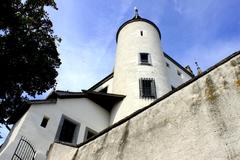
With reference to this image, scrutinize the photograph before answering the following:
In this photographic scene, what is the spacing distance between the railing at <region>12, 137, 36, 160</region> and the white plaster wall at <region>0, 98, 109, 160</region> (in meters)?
0.21

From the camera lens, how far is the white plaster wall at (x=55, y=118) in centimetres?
1167

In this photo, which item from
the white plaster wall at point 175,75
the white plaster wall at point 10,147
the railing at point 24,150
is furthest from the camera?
the white plaster wall at point 175,75

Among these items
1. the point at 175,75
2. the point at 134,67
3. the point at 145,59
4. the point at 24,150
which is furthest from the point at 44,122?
the point at 175,75

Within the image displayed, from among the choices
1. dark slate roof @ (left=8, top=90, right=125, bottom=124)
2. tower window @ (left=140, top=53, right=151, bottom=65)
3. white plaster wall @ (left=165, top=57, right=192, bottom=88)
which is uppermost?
white plaster wall @ (left=165, top=57, right=192, bottom=88)

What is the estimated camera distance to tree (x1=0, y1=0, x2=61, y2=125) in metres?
13.2

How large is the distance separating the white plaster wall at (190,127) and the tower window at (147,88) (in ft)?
37.8

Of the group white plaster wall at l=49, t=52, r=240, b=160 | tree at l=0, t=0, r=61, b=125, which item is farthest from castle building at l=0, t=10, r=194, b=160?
white plaster wall at l=49, t=52, r=240, b=160

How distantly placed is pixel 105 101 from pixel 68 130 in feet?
13.6

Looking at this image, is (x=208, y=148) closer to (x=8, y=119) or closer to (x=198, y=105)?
(x=198, y=105)

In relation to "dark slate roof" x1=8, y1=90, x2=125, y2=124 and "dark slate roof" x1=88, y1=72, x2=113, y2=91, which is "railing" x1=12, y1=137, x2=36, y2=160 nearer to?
"dark slate roof" x1=8, y1=90, x2=125, y2=124

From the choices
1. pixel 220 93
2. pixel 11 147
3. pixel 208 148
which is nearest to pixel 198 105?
pixel 220 93

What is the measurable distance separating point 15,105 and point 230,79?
12.8 meters

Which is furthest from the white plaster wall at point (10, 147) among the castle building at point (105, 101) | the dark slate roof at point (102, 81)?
the dark slate roof at point (102, 81)

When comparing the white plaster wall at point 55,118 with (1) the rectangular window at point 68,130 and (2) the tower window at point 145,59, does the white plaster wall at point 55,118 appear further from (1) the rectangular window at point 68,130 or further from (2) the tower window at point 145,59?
(2) the tower window at point 145,59
